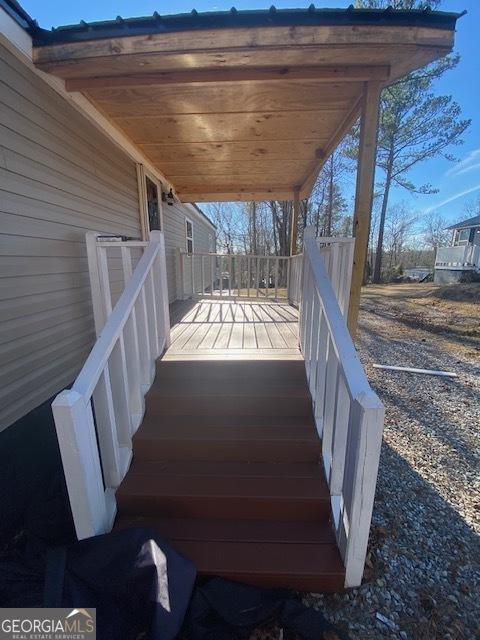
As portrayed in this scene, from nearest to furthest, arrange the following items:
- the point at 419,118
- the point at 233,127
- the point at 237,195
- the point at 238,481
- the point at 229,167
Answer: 1. the point at 238,481
2. the point at 233,127
3. the point at 229,167
4. the point at 237,195
5. the point at 419,118

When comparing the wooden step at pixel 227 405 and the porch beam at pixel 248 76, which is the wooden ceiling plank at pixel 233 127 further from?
the wooden step at pixel 227 405

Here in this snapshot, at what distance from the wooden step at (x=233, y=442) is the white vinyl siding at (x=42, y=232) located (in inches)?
39.0

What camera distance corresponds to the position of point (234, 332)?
119 inches

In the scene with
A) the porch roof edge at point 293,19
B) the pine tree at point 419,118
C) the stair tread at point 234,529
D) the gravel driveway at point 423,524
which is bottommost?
the gravel driveway at point 423,524

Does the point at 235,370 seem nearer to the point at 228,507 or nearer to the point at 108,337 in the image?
the point at 228,507

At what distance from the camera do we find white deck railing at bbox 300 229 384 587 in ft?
3.87

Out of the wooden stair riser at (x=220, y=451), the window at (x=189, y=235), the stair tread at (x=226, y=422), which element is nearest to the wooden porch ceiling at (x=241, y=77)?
the stair tread at (x=226, y=422)

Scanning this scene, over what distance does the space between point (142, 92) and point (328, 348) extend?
2.48 meters

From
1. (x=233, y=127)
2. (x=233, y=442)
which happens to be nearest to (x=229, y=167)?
(x=233, y=127)

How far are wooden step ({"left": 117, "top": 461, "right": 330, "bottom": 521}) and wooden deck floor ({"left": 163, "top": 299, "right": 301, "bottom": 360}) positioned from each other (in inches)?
34.1

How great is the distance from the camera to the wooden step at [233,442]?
1795 millimetres

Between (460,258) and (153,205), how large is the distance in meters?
16.4

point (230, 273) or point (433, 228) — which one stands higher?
point (433, 228)

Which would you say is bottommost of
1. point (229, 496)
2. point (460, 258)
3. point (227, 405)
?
point (229, 496)
